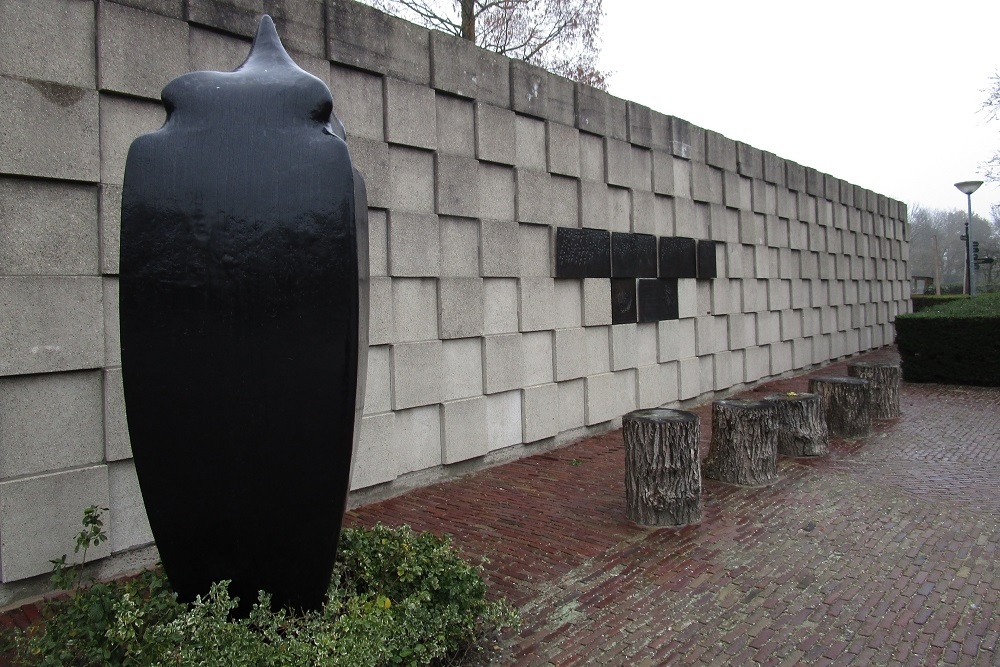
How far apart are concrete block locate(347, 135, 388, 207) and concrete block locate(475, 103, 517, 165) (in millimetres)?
1136

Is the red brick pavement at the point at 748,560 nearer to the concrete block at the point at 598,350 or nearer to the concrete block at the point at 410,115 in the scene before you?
the concrete block at the point at 598,350

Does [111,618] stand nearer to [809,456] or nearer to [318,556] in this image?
[318,556]

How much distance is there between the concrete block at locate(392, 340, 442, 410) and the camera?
5.74 meters

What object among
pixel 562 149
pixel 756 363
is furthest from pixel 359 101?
pixel 756 363

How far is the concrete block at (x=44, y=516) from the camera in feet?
12.5

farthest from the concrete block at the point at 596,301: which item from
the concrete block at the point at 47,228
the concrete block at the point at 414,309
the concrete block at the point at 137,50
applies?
the concrete block at the point at 47,228

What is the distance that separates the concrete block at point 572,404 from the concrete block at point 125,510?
13.7 ft

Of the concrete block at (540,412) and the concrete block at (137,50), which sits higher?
the concrete block at (137,50)

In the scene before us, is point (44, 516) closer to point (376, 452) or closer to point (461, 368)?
point (376, 452)

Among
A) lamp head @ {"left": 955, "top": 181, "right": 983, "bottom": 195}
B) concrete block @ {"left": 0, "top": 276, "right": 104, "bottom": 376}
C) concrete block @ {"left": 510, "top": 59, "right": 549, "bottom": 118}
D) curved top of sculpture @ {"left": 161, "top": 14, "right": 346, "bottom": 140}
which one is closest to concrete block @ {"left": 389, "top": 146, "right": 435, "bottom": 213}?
concrete block @ {"left": 510, "top": 59, "right": 549, "bottom": 118}

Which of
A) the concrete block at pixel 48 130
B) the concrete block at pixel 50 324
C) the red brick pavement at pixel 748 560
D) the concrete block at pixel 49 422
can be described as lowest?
the red brick pavement at pixel 748 560

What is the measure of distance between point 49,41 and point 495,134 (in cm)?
363

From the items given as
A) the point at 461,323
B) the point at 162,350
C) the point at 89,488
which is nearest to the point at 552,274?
the point at 461,323

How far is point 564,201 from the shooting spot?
24.5ft
